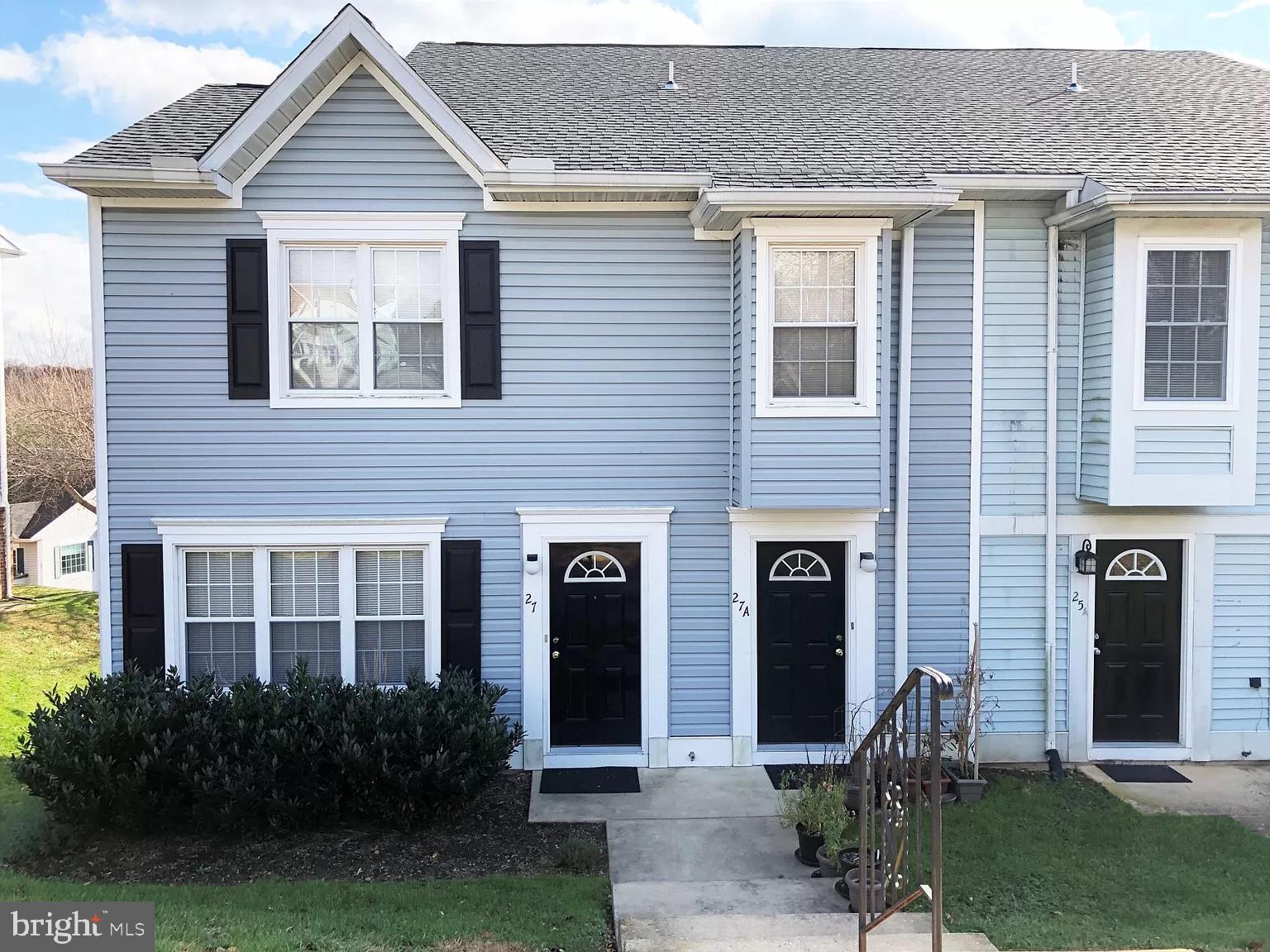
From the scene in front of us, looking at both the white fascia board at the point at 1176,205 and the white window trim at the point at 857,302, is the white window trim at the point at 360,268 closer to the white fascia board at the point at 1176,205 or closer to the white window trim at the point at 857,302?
the white window trim at the point at 857,302

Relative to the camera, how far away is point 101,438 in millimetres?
7770

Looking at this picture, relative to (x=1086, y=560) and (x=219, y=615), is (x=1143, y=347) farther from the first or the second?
(x=219, y=615)

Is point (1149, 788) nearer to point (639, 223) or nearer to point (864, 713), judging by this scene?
point (864, 713)

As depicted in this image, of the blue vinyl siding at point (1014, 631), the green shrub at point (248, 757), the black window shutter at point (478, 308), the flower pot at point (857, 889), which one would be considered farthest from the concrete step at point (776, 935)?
the black window shutter at point (478, 308)

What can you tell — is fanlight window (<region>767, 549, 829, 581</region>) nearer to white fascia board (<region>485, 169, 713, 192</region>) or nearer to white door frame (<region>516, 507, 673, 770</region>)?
white door frame (<region>516, 507, 673, 770</region>)

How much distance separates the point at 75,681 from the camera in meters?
12.2

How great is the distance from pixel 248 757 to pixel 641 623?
11.3 feet

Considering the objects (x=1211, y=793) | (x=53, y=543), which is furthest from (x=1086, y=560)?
(x=53, y=543)

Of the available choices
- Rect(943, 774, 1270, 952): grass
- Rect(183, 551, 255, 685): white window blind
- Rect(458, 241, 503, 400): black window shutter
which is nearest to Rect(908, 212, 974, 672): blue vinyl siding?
Rect(943, 774, 1270, 952): grass

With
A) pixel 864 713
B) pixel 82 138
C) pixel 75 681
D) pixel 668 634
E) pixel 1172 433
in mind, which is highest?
pixel 82 138

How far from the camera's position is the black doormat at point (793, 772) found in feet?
25.2

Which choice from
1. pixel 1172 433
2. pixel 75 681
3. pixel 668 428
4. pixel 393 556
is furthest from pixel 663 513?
pixel 75 681

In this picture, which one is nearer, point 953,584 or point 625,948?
point 625,948

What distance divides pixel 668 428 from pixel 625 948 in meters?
4.43
